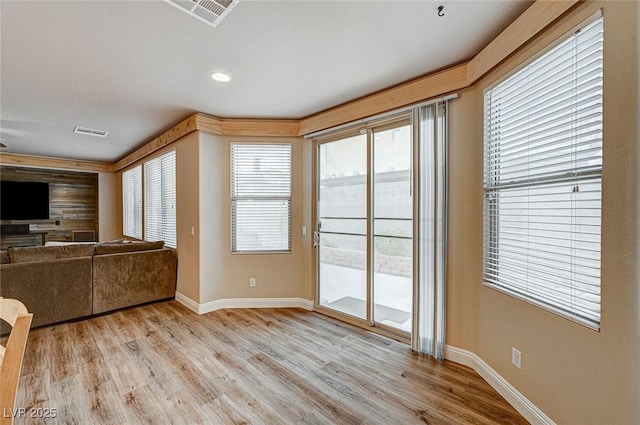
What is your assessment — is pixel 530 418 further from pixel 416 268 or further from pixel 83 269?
pixel 83 269

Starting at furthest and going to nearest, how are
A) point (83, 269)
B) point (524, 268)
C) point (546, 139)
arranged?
point (83, 269) → point (524, 268) → point (546, 139)

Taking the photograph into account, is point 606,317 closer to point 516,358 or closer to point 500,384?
point 516,358

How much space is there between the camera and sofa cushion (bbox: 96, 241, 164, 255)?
146 inches

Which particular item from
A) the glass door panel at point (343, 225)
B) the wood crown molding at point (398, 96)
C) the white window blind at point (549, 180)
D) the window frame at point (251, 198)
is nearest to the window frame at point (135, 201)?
the wood crown molding at point (398, 96)

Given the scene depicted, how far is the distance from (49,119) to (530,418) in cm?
577

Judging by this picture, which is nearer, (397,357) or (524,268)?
(524,268)

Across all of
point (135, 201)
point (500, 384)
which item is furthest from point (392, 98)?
point (135, 201)

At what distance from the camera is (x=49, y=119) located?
3688mm

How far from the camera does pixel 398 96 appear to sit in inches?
110

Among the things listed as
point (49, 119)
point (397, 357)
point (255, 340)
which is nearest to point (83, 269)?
point (49, 119)

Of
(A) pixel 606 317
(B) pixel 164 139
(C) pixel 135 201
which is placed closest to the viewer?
(A) pixel 606 317

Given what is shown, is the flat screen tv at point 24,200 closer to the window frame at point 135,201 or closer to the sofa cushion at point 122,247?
the window frame at point 135,201

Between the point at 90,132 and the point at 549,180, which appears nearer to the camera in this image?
the point at 549,180

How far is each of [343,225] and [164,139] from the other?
3016mm
